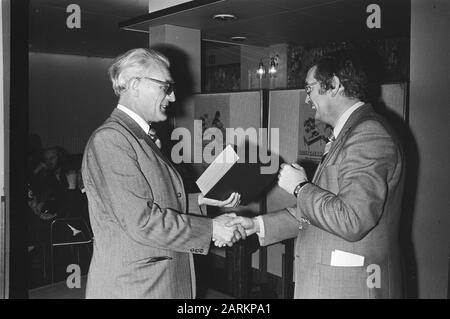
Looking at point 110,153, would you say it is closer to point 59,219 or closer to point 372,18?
point 59,219

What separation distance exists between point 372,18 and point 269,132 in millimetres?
1889

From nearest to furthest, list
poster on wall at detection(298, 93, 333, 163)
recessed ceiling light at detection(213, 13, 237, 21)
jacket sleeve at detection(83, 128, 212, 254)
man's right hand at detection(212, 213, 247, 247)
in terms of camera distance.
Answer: jacket sleeve at detection(83, 128, 212, 254) < man's right hand at detection(212, 213, 247, 247) < poster on wall at detection(298, 93, 333, 163) < recessed ceiling light at detection(213, 13, 237, 21)

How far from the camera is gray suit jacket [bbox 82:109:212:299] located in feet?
5.61

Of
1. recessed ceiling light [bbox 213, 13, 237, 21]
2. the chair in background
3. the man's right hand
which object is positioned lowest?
the chair in background

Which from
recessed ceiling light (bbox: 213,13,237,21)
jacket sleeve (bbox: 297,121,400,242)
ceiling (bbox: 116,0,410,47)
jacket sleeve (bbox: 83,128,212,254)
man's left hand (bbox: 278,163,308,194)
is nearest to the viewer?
jacket sleeve (bbox: 297,121,400,242)

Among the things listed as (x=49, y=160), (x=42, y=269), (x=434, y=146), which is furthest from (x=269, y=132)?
(x=42, y=269)

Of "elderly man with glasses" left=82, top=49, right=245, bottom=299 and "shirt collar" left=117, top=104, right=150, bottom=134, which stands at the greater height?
"shirt collar" left=117, top=104, right=150, bottom=134

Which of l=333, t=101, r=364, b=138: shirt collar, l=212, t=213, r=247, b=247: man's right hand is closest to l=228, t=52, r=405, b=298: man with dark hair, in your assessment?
l=333, t=101, r=364, b=138: shirt collar

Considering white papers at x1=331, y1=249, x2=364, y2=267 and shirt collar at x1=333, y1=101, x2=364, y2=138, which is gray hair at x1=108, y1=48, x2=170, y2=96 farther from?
white papers at x1=331, y1=249, x2=364, y2=267

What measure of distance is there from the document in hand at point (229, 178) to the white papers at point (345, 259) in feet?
2.23

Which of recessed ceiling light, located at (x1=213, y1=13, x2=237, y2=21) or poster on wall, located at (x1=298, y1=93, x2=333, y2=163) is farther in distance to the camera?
recessed ceiling light, located at (x1=213, y1=13, x2=237, y2=21)

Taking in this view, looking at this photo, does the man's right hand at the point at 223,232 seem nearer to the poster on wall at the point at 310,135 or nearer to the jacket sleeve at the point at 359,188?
the jacket sleeve at the point at 359,188

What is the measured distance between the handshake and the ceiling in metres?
1.94

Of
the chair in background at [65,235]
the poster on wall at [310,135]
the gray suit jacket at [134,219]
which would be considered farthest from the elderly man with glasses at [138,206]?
the chair in background at [65,235]
